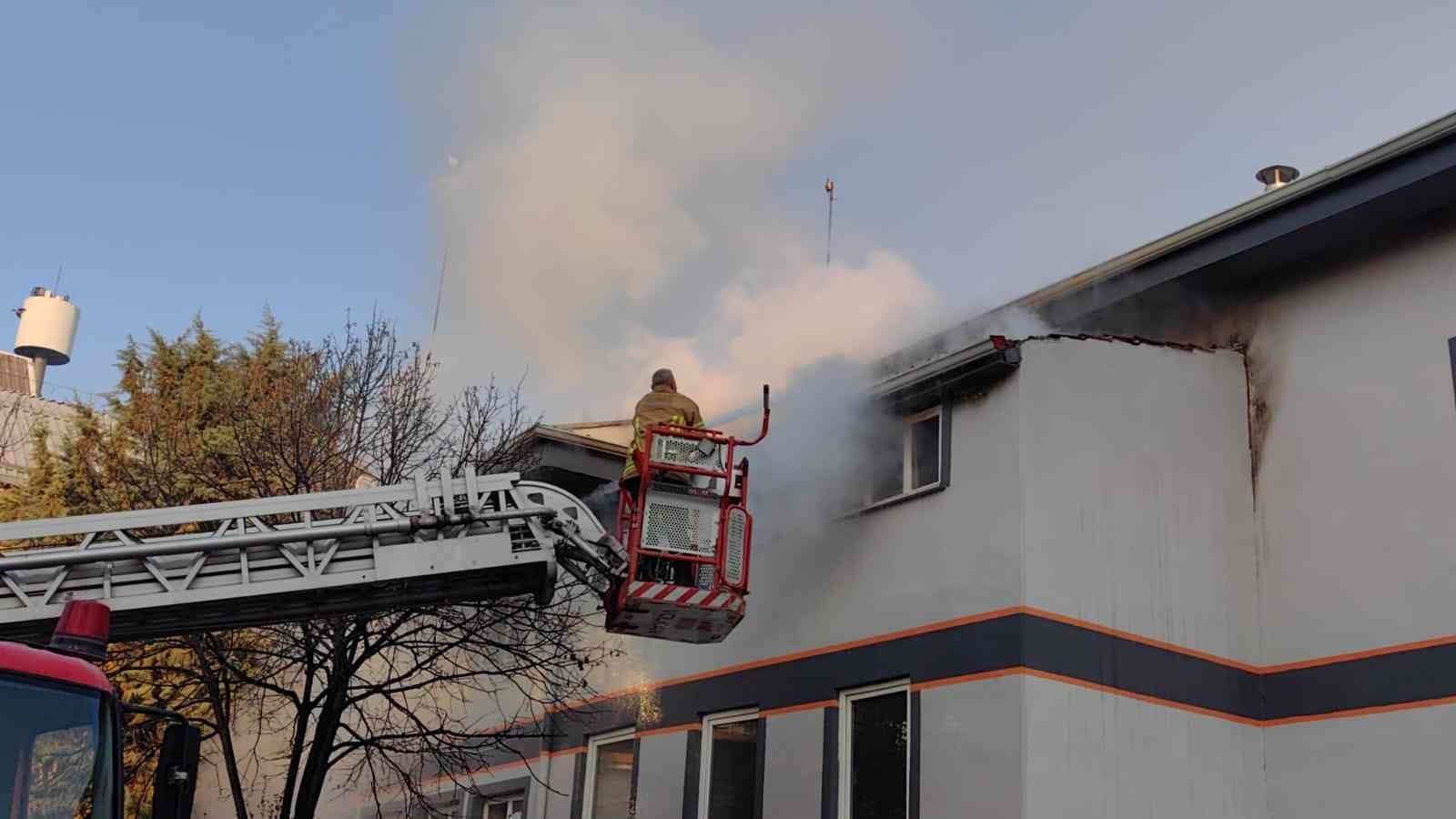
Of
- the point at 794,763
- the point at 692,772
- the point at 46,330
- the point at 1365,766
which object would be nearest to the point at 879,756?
the point at 794,763

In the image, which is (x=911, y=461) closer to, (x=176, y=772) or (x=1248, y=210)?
(x=1248, y=210)

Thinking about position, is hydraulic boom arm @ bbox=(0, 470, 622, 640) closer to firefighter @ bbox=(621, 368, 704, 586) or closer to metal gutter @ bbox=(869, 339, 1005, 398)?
firefighter @ bbox=(621, 368, 704, 586)

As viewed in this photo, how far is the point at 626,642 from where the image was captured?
14820mm

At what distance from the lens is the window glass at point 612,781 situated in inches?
568

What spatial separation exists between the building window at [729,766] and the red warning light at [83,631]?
21.5 feet

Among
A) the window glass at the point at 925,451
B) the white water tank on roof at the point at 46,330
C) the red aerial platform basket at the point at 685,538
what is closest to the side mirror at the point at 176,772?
the red aerial platform basket at the point at 685,538

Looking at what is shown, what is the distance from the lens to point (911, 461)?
12352 millimetres

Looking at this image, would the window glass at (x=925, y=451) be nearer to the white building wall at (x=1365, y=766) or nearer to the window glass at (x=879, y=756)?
the window glass at (x=879, y=756)

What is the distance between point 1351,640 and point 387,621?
9.90m

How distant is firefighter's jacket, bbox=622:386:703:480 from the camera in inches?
433

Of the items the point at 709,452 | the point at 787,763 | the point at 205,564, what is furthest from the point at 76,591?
the point at 787,763

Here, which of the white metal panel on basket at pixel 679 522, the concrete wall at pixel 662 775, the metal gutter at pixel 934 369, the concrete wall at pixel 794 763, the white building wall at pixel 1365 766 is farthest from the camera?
the concrete wall at pixel 662 775

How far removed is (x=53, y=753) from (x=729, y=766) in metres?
7.58

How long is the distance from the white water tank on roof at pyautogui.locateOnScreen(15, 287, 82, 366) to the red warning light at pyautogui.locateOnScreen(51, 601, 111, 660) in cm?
5137
